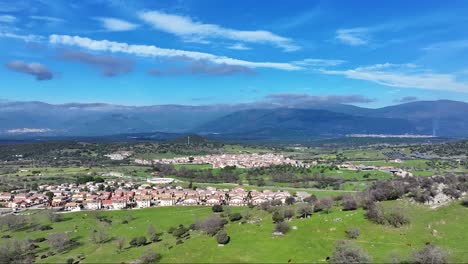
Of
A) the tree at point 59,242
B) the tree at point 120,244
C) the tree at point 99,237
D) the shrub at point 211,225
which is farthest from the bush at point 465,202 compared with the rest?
the tree at point 59,242

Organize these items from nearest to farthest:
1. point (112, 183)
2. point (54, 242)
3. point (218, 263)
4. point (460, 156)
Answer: point (218, 263)
point (54, 242)
point (112, 183)
point (460, 156)

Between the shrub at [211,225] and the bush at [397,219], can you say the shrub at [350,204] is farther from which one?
the shrub at [211,225]

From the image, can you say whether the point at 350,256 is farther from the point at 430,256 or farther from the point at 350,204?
the point at 350,204

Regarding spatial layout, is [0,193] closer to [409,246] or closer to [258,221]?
[258,221]

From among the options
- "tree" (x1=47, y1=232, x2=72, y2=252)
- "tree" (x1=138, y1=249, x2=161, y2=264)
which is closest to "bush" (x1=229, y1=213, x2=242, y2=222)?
"tree" (x1=138, y1=249, x2=161, y2=264)

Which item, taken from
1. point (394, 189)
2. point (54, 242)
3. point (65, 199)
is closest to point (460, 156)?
point (394, 189)

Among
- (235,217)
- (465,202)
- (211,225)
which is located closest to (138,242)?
(211,225)

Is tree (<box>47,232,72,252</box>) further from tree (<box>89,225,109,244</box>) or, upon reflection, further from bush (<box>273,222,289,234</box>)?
bush (<box>273,222,289,234</box>)

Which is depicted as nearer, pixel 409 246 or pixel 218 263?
pixel 218 263
